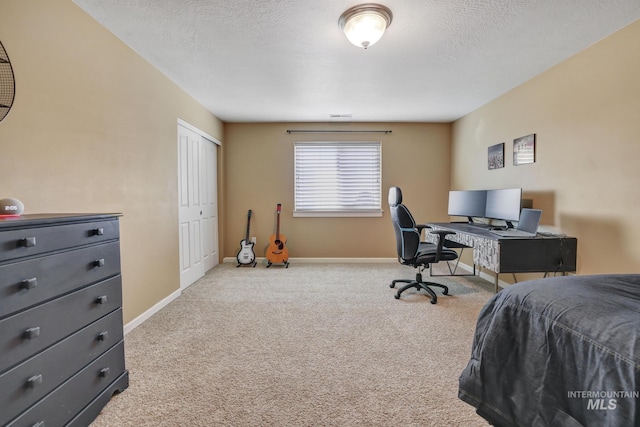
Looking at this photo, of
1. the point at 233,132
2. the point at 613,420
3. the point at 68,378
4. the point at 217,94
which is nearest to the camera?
the point at 613,420

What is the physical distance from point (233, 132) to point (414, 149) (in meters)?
3.04

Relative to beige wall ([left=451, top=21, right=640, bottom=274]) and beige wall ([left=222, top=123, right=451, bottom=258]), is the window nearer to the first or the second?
beige wall ([left=222, top=123, right=451, bottom=258])

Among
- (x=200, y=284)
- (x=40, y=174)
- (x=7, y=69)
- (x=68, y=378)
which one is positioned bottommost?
(x=200, y=284)

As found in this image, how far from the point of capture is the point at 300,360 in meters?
1.99

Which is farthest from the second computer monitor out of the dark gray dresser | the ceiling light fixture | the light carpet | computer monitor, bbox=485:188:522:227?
the dark gray dresser

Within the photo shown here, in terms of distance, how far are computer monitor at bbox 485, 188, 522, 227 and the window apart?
1854 mm

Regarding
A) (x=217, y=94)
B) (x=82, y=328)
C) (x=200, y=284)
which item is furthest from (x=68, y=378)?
(x=217, y=94)

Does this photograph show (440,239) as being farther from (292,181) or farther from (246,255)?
(246,255)

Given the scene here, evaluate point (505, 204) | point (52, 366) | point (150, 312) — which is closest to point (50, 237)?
point (52, 366)

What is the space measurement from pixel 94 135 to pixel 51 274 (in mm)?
1263

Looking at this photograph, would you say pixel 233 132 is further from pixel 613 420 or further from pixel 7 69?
pixel 613 420

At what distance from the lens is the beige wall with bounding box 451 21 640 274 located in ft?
7.05

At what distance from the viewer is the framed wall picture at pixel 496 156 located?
3.61m

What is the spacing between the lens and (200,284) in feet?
12.4
